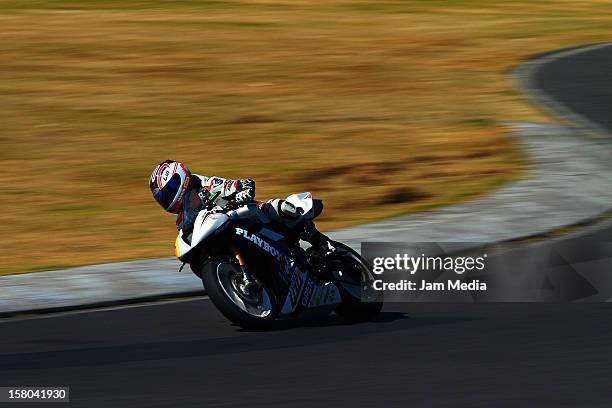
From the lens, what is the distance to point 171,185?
9.96 meters

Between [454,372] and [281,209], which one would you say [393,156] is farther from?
[454,372]

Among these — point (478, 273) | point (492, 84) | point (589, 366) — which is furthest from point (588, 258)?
point (492, 84)

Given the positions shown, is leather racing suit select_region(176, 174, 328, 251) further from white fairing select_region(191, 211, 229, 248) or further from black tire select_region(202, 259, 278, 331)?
black tire select_region(202, 259, 278, 331)

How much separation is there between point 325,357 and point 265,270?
1166mm

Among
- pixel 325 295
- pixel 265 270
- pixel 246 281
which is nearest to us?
pixel 246 281

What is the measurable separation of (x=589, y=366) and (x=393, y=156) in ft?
35.1

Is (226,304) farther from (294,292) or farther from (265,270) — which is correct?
(294,292)

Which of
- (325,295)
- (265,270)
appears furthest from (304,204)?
(325,295)

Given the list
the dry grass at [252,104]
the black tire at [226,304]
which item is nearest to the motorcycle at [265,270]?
the black tire at [226,304]

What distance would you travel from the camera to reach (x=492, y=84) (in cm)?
2514

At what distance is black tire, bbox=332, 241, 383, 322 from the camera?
10.4m

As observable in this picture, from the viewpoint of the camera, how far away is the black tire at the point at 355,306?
1039 centimetres
